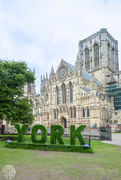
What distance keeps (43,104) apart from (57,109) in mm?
6579

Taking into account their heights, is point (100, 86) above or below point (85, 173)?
above

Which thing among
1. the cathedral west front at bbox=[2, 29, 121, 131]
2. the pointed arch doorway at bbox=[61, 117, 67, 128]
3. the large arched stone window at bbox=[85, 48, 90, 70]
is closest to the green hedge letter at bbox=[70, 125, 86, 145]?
the cathedral west front at bbox=[2, 29, 121, 131]

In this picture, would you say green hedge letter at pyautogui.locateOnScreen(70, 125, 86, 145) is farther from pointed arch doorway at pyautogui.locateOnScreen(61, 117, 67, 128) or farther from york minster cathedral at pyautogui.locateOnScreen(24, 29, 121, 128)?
pointed arch doorway at pyautogui.locateOnScreen(61, 117, 67, 128)

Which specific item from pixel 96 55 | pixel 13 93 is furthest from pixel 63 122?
pixel 96 55

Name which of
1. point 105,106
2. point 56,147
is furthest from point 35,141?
point 105,106

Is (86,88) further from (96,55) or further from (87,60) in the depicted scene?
(87,60)

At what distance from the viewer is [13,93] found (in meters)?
22.8

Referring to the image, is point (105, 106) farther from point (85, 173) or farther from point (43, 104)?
point (85, 173)

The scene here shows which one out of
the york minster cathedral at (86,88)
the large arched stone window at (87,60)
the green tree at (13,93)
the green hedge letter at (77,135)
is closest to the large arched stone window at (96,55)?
the york minster cathedral at (86,88)

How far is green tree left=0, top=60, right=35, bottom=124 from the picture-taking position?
70.5ft

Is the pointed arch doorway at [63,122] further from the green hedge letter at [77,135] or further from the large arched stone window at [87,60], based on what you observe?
the green hedge letter at [77,135]

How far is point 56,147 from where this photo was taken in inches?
537

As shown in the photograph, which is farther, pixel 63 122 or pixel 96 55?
pixel 96 55

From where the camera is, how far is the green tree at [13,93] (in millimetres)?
21502
